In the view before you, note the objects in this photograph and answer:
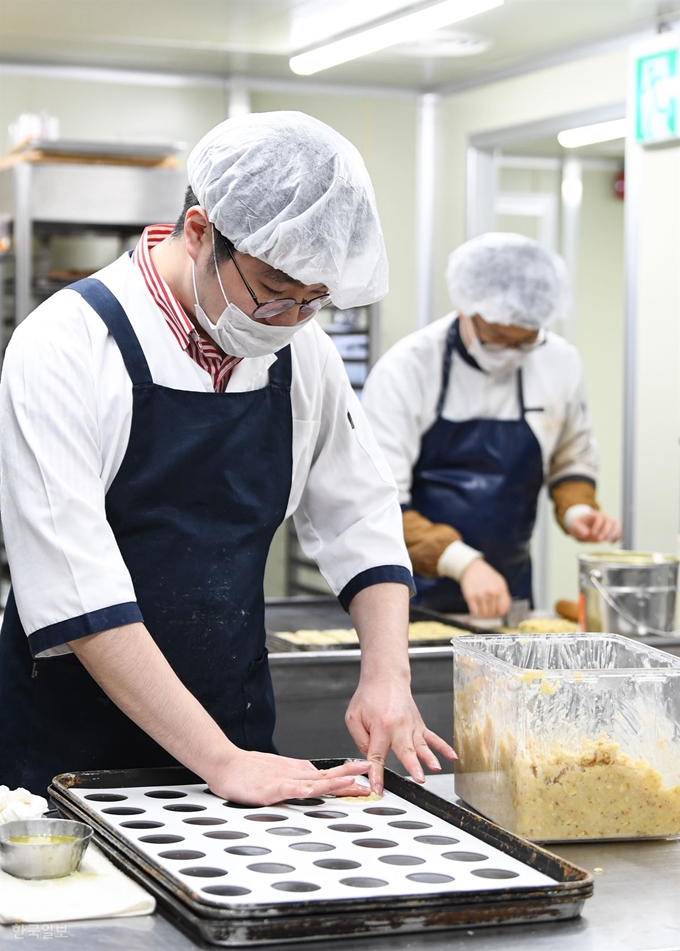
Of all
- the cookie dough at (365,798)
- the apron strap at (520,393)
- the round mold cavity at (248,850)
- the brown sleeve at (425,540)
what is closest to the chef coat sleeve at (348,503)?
the cookie dough at (365,798)

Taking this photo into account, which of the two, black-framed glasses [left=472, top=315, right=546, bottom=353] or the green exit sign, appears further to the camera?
the green exit sign

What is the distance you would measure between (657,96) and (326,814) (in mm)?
3263

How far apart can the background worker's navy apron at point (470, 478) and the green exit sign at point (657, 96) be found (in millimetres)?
1274

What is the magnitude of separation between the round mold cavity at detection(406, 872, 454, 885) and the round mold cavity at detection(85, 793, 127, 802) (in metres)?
0.40

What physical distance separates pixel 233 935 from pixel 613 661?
725 millimetres

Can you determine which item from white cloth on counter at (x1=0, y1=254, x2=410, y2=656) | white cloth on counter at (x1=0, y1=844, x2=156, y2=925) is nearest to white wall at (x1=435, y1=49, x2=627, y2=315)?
white cloth on counter at (x1=0, y1=254, x2=410, y2=656)

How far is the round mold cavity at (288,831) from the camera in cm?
130

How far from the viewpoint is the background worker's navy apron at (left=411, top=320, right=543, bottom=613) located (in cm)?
320

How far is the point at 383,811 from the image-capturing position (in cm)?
141

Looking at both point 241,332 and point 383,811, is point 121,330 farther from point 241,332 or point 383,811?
point 383,811

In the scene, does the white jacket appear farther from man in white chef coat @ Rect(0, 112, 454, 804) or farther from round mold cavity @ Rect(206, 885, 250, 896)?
round mold cavity @ Rect(206, 885, 250, 896)

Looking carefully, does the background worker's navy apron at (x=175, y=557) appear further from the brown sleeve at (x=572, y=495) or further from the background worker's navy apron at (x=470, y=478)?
the brown sleeve at (x=572, y=495)

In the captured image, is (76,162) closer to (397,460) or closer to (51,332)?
(397,460)

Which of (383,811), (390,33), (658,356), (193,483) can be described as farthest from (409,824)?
(390,33)
